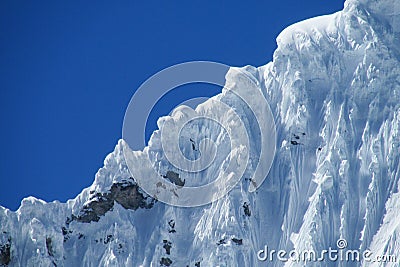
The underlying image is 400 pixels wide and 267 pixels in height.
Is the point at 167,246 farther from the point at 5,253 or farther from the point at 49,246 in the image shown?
the point at 5,253

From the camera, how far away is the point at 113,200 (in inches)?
6211

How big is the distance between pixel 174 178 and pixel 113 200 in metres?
6.70

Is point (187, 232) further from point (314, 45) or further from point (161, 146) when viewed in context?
point (314, 45)

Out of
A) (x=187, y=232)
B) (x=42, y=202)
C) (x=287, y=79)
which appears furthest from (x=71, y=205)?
(x=287, y=79)

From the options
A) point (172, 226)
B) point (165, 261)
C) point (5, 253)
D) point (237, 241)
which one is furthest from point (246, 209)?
point (5, 253)

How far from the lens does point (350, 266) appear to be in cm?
14475

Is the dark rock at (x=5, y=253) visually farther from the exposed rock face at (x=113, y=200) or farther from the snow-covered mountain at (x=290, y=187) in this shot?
the exposed rock face at (x=113, y=200)

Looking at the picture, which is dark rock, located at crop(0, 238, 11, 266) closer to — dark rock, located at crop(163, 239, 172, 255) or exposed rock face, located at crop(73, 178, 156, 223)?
exposed rock face, located at crop(73, 178, 156, 223)

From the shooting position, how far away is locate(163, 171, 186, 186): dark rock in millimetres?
156125

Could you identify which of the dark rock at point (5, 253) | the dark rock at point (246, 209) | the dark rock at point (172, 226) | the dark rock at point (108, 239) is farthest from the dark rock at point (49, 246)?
the dark rock at point (246, 209)

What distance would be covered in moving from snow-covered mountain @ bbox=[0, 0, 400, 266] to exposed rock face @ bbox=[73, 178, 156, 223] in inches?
4.0

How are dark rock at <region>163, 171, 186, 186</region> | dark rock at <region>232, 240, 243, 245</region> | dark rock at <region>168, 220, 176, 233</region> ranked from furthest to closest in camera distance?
dark rock at <region>163, 171, 186, 186</region> → dark rock at <region>168, 220, 176, 233</region> → dark rock at <region>232, 240, 243, 245</region>

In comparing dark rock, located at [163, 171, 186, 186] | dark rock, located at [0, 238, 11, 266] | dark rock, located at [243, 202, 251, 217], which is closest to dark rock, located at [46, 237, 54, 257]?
dark rock, located at [0, 238, 11, 266]

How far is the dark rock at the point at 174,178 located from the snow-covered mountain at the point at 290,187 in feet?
0.33
